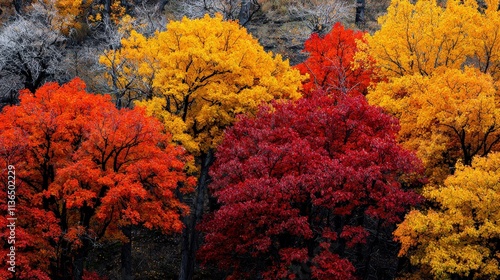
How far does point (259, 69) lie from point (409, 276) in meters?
12.8

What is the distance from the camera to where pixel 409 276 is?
75.6 ft

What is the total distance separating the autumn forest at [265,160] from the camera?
1984 centimetres

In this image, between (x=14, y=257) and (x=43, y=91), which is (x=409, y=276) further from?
(x=43, y=91)

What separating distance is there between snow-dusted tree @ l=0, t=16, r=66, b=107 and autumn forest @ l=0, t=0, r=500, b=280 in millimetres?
7404

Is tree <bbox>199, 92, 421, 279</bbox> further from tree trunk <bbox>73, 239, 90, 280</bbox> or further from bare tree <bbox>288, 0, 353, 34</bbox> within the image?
bare tree <bbox>288, 0, 353, 34</bbox>

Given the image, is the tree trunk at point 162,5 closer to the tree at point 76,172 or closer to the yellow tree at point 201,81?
the yellow tree at point 201,81

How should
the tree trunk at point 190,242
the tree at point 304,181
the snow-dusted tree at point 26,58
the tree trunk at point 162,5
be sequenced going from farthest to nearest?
the tree trunk at point 162,5 → the snow-dusted tree at point 26,58 → the tree trunk at point 190,242 → the tree at point 304,181

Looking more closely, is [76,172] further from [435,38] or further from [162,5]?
[162,5]

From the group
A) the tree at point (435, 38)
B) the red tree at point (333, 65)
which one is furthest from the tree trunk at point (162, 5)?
the tree at point (435, 38)

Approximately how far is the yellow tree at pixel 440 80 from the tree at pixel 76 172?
11.2 meters

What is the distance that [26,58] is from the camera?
34.3 metres

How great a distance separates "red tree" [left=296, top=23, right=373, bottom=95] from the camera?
3222 cm

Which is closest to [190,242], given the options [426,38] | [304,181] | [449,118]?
[304,181]

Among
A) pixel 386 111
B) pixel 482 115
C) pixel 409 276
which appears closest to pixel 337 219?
pixel 409 276
